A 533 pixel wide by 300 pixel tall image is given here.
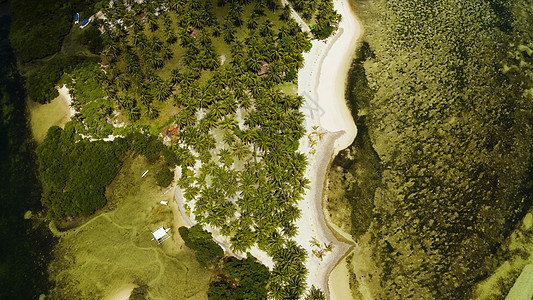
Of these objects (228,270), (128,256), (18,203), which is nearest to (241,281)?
(228,270)

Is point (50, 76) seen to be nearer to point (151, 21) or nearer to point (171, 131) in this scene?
point (151, 21)

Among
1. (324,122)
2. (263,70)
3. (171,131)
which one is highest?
(263,70)

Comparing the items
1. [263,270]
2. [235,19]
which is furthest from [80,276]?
[235,19]

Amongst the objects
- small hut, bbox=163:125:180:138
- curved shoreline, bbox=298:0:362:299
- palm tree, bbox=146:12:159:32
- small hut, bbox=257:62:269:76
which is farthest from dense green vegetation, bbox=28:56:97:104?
curved shoreline, bbox=298:0:362:299

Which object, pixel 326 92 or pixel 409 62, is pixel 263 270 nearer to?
pixel 326 92

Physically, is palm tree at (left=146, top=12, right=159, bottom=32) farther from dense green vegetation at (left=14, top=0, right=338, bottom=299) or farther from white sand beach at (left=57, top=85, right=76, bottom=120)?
white sand beach at (left=57, top=85, right=76, bottom=120)

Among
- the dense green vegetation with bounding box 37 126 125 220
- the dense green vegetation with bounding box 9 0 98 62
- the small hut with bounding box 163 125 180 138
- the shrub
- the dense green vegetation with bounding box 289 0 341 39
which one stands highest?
the dense green vegetation with bounding box 289 0 341 39
